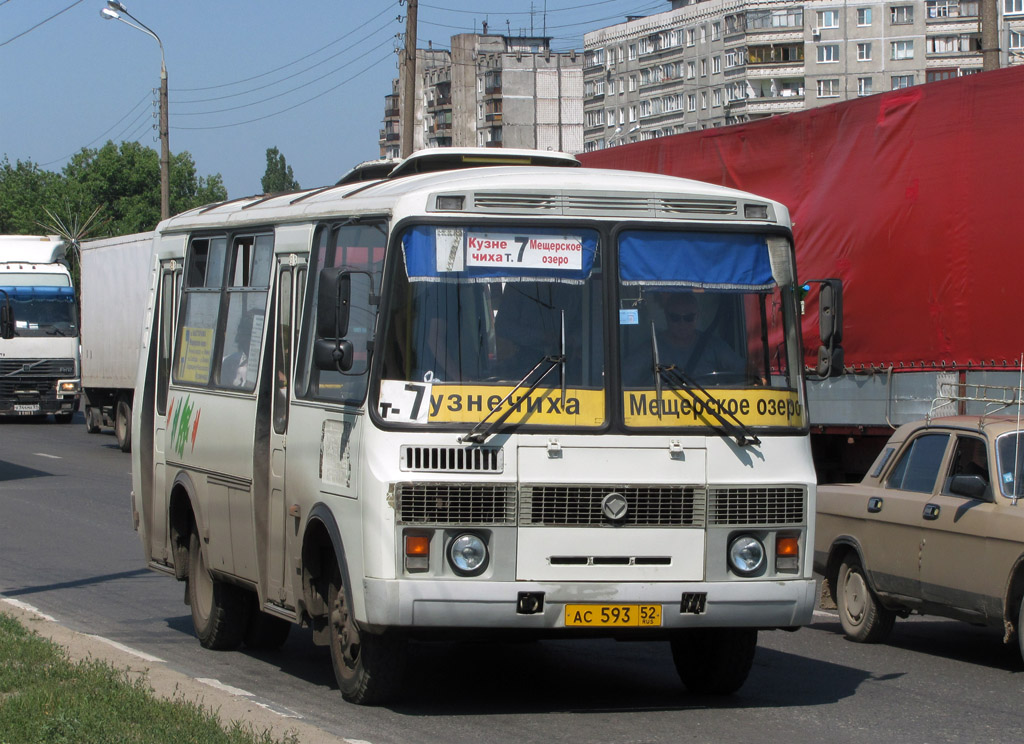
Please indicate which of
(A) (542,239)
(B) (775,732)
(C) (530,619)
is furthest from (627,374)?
(B) (775,732)

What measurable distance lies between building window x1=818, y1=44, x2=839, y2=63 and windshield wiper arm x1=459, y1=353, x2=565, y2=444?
11332 cm

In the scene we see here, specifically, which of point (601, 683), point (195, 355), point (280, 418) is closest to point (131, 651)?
point (280, 418)

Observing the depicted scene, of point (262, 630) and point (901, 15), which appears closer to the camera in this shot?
point (262, 630)

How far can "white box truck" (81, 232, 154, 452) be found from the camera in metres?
30.1

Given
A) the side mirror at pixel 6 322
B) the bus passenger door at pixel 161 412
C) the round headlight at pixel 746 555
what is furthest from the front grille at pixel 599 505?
the side mirror at pixel 6 322

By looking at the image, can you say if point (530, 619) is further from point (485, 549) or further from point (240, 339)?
point (240, 339)

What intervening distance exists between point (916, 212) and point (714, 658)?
631cm

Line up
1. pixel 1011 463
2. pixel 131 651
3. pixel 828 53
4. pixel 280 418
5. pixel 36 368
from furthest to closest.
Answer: pixel 828 53 < pixel 36 368 < pixel 1011 463 < pixel 131 651 < pixel 280 418

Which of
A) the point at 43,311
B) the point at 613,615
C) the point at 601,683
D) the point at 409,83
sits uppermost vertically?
the point at 409,83

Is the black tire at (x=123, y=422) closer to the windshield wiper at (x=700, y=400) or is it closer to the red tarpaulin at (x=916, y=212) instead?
the red tarpaulin at (x=916, y=212)

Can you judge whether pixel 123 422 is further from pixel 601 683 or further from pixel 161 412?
pixel 601 683

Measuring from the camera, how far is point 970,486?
9742 mm

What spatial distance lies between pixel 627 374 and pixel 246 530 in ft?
9.25

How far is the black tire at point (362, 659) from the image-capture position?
25.5 ft
